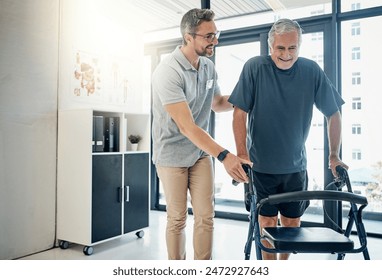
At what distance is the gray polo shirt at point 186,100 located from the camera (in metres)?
1.53

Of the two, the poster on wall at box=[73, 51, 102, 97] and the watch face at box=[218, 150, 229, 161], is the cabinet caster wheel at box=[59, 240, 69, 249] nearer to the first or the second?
the poster on wall at box=[73, 51, 102, 97]

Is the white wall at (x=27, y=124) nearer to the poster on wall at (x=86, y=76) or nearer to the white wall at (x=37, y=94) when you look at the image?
the white wall at (x=37, y=94)

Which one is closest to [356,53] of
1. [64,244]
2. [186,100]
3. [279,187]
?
[279,187]

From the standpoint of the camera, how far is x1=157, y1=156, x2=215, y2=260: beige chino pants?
5.24 feet

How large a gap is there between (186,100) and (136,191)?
150 cm

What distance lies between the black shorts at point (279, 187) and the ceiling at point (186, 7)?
2194mm

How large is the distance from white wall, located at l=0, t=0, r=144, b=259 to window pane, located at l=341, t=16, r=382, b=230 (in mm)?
2148

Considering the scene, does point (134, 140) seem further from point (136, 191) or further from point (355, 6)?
point (355, 6)

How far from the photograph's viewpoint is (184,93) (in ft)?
5.12

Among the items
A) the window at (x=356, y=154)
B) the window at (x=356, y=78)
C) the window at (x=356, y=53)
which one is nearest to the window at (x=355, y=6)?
the window at (x=356, y=53)

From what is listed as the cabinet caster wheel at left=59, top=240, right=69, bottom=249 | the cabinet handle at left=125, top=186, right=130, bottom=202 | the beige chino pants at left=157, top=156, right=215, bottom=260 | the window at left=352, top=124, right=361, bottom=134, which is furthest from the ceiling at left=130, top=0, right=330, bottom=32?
the beige chino pants at left=157, top=156, right=215, bottom=260

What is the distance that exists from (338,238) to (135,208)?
6.45 feet

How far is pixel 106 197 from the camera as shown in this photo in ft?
8.45

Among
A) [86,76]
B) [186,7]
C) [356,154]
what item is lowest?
[356,154]
